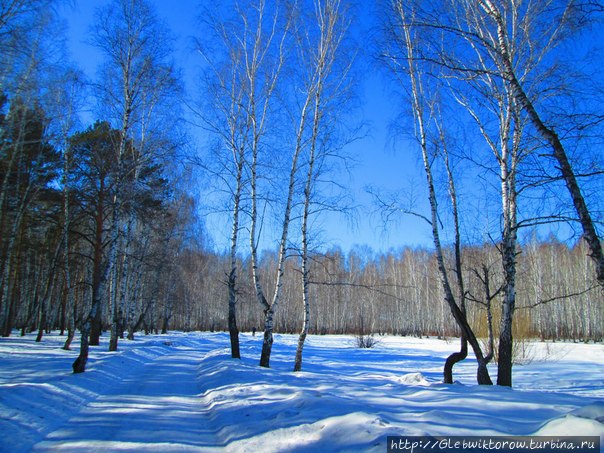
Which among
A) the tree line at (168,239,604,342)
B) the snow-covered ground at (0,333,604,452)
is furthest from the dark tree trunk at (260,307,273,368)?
the tree line at (168,239,604,342)

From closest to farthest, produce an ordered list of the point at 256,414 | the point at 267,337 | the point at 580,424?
the point at 580,424 → the point at 256,414 → the point at 267,337

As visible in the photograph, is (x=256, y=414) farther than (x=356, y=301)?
No

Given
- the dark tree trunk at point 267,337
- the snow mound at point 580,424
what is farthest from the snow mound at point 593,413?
the dark tree trunk at point 267,337

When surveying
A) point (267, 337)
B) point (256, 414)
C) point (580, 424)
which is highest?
point (580, 424)

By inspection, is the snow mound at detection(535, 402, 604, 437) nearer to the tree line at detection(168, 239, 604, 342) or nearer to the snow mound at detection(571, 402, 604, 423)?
the snow mound at detection(571, 402, 604, 423)

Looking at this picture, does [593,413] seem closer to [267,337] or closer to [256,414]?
[256,414]

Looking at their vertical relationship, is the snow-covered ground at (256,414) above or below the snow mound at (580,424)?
below

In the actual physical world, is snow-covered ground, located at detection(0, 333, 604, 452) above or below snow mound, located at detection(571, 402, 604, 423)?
below

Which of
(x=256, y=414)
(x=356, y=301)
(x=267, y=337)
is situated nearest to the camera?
(x=256, y=414)

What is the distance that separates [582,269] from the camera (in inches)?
1619

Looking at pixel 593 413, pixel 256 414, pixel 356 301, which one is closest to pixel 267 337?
pixel 256 414

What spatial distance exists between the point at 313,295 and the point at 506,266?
5371 centimetres

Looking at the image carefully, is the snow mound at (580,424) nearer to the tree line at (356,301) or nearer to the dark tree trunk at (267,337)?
the dark tree trunk at (267,337)

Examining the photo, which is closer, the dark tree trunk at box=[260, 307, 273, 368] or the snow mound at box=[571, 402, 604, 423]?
the snow mound at box=[571, 402, 604, 423]
